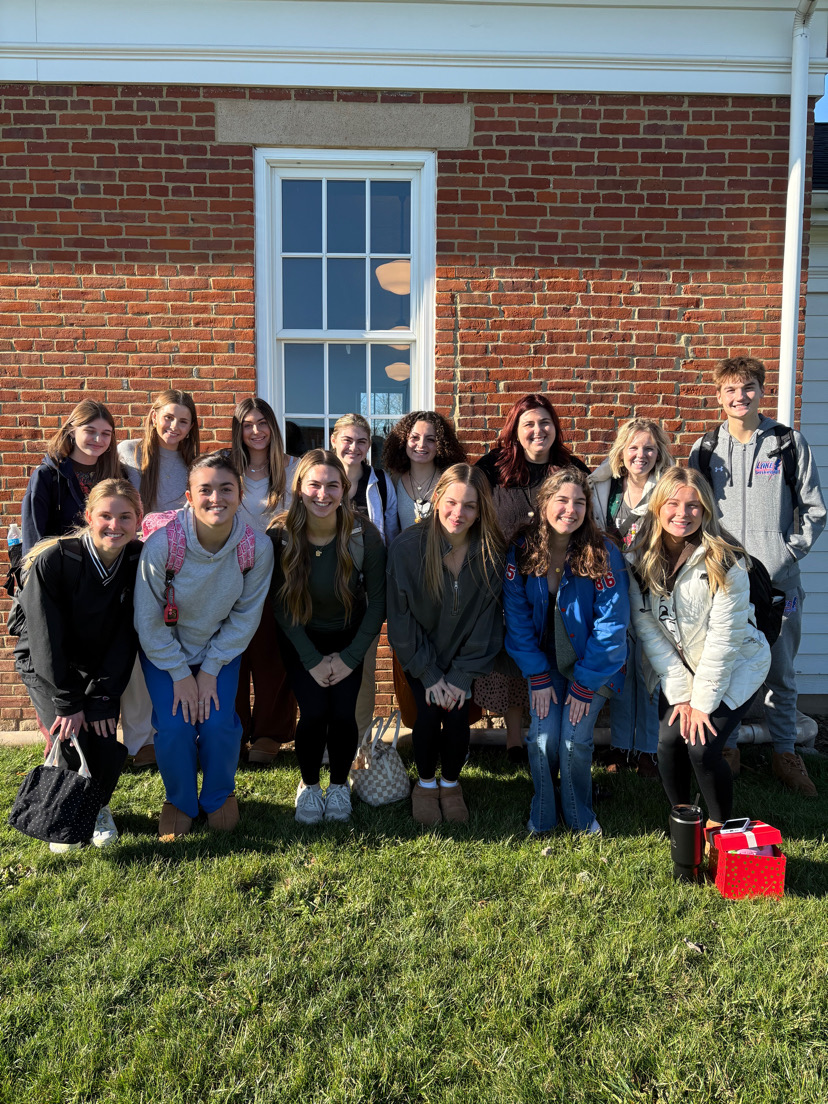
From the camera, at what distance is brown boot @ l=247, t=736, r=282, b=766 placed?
429 centimetres

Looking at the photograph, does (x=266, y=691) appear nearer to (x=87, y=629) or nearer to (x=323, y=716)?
(x=323, y=716)

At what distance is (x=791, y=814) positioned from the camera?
12.4 ft

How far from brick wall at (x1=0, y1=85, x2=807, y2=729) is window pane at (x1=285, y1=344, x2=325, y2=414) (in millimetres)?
328

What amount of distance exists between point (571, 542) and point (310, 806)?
1821 millimetres

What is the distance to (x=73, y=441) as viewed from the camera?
12.7 ft

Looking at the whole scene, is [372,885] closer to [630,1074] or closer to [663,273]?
[630,1074]

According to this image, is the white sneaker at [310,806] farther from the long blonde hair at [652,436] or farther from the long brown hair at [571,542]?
the long blonde hair at [652,436]

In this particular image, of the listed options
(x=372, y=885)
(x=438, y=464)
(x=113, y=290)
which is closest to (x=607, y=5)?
(x=438, y=464)

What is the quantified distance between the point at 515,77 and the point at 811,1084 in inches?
214

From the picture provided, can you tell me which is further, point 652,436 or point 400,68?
point 400,68

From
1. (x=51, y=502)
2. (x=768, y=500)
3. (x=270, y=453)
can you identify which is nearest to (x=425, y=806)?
(x=270, y=453)

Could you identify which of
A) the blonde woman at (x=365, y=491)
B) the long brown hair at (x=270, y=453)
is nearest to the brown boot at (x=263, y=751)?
the blonde woman at (x=365, y=491)

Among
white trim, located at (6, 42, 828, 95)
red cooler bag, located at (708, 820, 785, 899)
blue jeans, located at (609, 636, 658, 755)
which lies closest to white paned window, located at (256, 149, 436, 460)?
white trim, located at (6, 42, 828, 95)

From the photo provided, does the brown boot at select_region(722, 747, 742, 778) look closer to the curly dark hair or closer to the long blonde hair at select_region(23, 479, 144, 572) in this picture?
the curly dark hair
